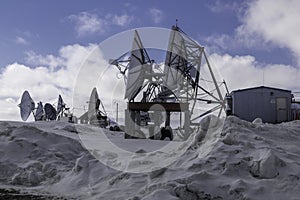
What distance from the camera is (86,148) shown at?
39.9 feet

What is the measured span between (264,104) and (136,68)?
10342 mm

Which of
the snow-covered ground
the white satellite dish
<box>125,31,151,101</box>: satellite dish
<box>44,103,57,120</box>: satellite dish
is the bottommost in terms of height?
the snow-covered ground

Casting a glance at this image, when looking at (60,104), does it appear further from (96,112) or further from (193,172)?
(193,172)

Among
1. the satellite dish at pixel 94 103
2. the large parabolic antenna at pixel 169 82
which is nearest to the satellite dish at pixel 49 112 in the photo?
the satellite dish at pixel 94 103

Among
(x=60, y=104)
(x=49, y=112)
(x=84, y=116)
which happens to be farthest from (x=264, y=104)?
(x=60, y=104)

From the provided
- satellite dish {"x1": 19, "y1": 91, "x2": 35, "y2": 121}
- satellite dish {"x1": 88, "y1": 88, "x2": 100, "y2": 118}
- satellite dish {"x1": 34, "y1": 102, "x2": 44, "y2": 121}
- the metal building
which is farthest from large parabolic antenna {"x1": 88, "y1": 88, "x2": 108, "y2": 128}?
the metal building

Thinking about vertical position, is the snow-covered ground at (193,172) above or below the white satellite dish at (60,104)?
below

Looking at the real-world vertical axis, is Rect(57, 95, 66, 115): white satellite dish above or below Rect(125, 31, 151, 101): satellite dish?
below

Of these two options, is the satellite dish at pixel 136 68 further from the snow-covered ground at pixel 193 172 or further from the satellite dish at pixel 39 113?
the satellite dish at pixel 39 113

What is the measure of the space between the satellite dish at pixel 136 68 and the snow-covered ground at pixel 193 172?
370 inches

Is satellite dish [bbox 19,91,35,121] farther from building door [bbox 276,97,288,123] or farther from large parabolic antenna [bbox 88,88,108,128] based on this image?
building door [bbox 276,97,288,123]

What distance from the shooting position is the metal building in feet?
78.8

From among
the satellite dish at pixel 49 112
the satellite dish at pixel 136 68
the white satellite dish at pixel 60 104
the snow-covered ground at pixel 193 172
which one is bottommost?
the snow-covered ground at pixel 193 172

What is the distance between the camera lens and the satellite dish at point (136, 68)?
19703mm
